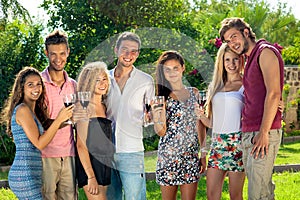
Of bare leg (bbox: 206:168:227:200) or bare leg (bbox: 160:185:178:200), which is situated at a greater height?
bare leg (bbox: 206:168:227:200)

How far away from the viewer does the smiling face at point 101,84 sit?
428cm

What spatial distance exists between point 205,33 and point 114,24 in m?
2.21

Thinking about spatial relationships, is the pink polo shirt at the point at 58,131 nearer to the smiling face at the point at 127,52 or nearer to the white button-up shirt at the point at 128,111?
the white button-up shirt at the point at 128,111

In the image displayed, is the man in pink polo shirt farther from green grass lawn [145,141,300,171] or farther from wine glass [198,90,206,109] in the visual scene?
green grass lawn [145,141,300,171]

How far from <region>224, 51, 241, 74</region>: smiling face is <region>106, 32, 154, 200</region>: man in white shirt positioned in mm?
676

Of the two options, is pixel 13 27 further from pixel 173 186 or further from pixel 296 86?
pixel 296 86

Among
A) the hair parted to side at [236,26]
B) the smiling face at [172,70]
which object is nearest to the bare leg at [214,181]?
the smiling face at [172,70]

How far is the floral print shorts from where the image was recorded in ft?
14.4

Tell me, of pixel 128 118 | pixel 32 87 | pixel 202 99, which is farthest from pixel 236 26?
pixel 32 87

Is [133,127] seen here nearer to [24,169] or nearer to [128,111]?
[128,111]

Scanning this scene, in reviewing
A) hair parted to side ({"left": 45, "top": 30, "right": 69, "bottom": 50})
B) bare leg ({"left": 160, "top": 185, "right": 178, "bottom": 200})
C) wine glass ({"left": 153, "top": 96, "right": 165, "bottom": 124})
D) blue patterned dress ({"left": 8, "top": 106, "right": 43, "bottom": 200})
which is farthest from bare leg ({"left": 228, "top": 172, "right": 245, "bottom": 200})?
hair parted to side ({"left": 45, "top": 30, "right": 69, "bottom": 50})

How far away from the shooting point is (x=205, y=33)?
35.4 ft

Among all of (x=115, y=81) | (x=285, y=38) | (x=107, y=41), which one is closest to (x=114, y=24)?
(x=107, y=41)

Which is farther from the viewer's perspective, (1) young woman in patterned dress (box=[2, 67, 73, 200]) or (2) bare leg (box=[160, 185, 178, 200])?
(2) bare leg (box=[160, 185, 178, 200])
